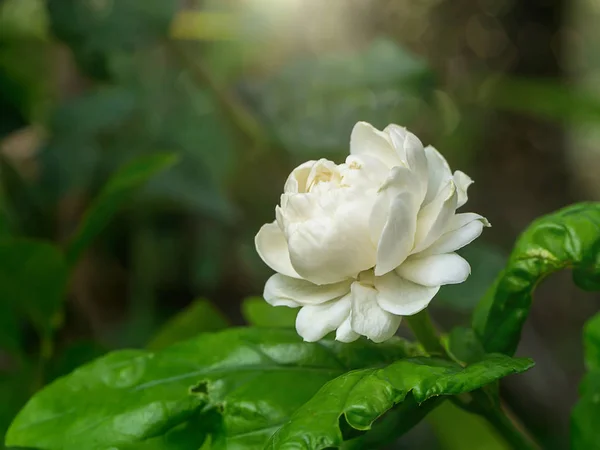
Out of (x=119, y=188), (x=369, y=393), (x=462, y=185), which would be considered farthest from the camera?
(x=119, y=188)

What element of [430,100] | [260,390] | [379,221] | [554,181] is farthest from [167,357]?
[554,181]

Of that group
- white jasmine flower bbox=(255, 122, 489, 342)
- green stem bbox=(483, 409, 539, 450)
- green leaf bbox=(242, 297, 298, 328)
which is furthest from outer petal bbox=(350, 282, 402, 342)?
green leaf bbox=(242, 297, 298, 328)

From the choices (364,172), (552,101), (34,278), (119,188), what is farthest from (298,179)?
(552,101)

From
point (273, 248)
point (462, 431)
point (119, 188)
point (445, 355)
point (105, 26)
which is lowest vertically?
point (462, 431)

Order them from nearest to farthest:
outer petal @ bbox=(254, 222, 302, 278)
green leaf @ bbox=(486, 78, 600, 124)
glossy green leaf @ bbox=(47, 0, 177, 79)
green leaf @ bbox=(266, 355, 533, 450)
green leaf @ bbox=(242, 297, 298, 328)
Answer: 1. green leaf @ bbox=(266, 355, 533, 450)
2. outer petal @ bbox=(254, 222, 302, 278)
3. green leaf @ bbox=(242, 297, 298, 328)
4. glossy green leaf @ bbox=(47, 0, 177, 79)
5. green leaf @ bbox=(486, 78, 600, 124)

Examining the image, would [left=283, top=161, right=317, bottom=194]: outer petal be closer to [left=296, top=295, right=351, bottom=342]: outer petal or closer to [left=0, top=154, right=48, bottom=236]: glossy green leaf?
[left=296, top=295, right=351, bottom=342]: outer petal

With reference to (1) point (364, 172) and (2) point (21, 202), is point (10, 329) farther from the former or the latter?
(1) point (364, 172)
